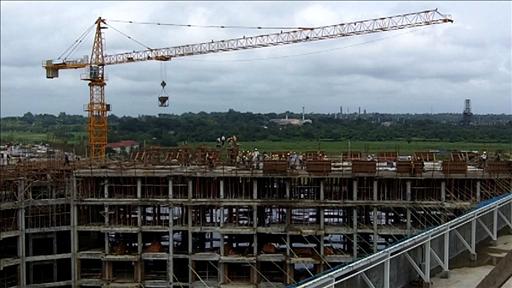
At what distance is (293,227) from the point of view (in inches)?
1334

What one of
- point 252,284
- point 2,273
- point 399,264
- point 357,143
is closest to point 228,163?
point 252,284

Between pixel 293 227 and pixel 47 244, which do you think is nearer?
pixel 293 227

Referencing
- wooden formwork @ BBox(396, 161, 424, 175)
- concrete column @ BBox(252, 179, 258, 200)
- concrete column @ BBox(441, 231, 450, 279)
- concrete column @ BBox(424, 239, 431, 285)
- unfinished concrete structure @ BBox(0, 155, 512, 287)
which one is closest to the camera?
concrete column @ BBox(424, 239, 431, 285)

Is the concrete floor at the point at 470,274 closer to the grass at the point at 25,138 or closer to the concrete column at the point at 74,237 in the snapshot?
the concrete column at the point at 74,237

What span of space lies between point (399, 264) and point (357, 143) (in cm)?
8399

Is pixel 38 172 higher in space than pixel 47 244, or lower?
higher

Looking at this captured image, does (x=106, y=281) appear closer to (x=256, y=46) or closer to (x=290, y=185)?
(x=290, y=185)

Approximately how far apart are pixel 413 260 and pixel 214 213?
79.9ft

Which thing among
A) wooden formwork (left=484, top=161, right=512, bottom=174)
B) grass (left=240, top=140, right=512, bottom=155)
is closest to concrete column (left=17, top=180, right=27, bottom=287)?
wooden formwork (left=484, top=161, right=512, bottom=174)

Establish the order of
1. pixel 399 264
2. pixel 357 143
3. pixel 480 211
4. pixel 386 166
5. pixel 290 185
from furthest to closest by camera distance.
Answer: pixel 357 143, pixel 386 166, pixel 290 185, pixel 480 211, pixel 399 264

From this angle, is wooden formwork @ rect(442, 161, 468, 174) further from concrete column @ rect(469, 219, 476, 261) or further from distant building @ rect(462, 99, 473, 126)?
distant building @ rect(462, 99, 473, 126)

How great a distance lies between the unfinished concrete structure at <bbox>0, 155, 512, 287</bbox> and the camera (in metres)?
33.7

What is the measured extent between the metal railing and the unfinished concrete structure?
56.7 ft

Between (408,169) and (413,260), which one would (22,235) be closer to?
(408,169)
